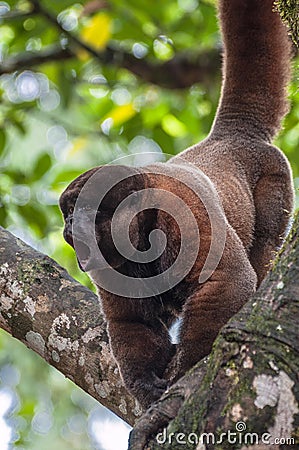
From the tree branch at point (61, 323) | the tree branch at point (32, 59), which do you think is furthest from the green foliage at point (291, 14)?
the tree branch at point (32, 59)

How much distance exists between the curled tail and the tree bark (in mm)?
2245

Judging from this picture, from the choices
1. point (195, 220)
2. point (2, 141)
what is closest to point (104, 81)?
point (2, 141)

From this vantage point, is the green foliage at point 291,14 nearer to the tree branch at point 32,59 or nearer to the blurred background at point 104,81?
the blurred background at point 104,81

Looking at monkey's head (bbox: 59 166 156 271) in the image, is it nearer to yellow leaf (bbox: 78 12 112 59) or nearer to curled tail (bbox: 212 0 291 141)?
curled tail (bbox: 212 0 291 141)

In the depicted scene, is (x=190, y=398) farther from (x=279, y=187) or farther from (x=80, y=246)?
(x=279, y=187)

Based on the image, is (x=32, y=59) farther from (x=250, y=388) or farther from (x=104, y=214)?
(x=250, y=388)

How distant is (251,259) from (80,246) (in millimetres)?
1118

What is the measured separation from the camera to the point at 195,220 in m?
3.11

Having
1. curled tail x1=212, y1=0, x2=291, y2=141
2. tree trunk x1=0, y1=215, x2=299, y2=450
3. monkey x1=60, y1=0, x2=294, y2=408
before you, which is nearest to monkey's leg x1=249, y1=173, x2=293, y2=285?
monkey x1=60, y1=0, x2=294, y2=408

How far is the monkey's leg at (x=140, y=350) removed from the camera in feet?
10.3

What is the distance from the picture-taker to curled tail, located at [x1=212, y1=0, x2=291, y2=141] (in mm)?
4130

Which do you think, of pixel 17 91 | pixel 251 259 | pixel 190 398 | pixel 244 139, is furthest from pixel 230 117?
pixel 17 91

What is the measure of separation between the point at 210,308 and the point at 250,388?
1.06 meters

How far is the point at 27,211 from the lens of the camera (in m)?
5.28
